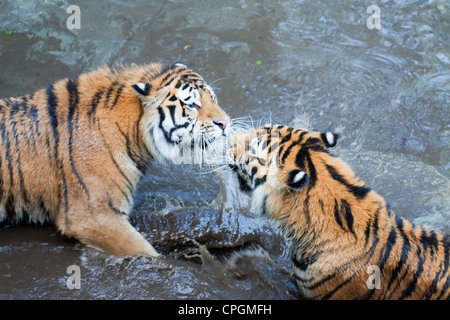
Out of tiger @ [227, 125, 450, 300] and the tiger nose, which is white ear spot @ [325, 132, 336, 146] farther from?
the tiger nose

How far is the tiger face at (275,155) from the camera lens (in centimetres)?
302

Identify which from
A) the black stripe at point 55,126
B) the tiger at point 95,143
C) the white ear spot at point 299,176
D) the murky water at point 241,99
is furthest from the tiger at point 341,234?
the black stripe at point 55,126

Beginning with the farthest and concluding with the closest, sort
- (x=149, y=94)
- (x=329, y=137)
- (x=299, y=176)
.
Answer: (x=149, y=94) < (x=329, y=137) < (x=299, y=176)

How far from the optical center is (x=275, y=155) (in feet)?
10.3

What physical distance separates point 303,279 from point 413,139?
8.09 feet

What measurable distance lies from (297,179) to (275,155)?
389 millimetres

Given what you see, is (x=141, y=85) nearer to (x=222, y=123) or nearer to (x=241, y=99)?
(x=222, y=123)

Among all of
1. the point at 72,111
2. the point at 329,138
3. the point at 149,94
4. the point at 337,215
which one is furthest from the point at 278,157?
the point at 72,111

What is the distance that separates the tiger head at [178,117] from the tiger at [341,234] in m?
0.58

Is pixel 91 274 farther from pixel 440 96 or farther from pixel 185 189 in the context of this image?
pixel 440 96

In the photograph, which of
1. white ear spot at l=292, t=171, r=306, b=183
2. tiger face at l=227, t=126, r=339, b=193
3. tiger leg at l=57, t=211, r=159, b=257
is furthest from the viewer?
tiger leg at l=57, t=211, r=159, b=257

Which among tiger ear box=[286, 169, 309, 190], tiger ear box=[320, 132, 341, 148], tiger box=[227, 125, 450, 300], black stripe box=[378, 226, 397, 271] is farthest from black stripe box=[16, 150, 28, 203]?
black stripe box=[378, 226, 397, 271]

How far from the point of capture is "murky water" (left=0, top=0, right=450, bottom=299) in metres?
3.30

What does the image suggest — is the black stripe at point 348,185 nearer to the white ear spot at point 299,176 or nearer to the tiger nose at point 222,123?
the white ear spot at point 299,176
